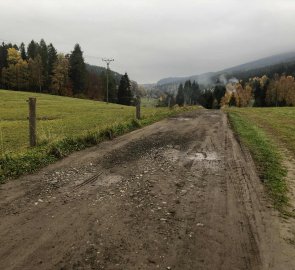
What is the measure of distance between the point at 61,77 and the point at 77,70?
645 cm

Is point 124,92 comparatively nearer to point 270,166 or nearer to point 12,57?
point 12,57

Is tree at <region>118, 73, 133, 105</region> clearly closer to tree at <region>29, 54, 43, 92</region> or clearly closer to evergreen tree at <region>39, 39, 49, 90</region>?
evergreen tree at <region>39, 39, 49, 90</region>

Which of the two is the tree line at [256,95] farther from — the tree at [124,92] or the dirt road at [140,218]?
the dirt road at [140,218]

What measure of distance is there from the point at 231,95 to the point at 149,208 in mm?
132813

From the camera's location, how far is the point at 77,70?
10356 centimetres

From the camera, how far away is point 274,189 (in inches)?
325

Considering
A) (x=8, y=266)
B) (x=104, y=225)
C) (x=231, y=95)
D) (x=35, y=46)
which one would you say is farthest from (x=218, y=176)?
(x=231, y=95)

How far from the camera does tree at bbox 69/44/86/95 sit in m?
103

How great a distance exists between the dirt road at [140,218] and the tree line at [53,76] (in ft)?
306

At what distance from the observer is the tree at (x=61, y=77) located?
98912mm

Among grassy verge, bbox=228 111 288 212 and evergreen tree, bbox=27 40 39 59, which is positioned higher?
evergreen tree, bbox=27 40 39 59

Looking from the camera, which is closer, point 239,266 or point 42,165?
point 239,266

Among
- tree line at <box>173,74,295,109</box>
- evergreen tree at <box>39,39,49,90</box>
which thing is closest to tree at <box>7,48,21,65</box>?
evergreen tree at <box>39,39,49,90</box>

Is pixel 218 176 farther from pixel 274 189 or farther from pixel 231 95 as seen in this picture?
pixel 231 95
